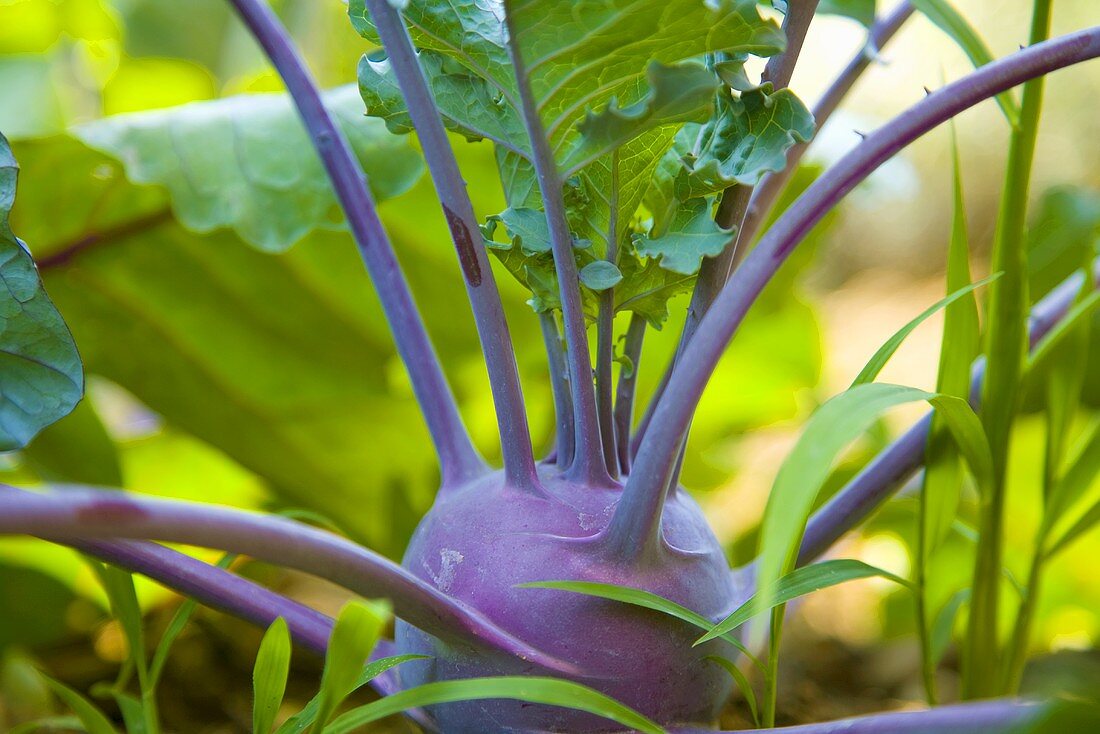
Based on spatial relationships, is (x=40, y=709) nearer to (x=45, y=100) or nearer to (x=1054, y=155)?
(x=45, y=100)

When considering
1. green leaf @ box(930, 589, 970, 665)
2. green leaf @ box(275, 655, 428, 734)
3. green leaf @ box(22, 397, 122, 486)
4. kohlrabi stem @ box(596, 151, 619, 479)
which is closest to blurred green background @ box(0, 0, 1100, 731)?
green leaf @ box(22, 397, 122, 486)

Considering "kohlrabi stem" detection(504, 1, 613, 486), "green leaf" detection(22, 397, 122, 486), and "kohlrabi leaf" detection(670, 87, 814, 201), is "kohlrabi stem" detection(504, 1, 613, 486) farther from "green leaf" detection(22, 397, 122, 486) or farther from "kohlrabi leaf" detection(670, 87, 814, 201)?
"green leaf" detection(22, 397, 122, 486)

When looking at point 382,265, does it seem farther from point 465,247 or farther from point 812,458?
point 812,458

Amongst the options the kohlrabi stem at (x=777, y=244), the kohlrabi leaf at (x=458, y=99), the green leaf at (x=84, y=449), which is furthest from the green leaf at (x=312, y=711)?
the green leaf at (x=84, y=449)

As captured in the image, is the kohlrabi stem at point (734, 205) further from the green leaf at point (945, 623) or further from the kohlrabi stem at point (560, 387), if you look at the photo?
the green leaf at point (945, 623)

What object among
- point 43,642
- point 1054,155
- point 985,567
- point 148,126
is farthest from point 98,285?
point 1054,155
